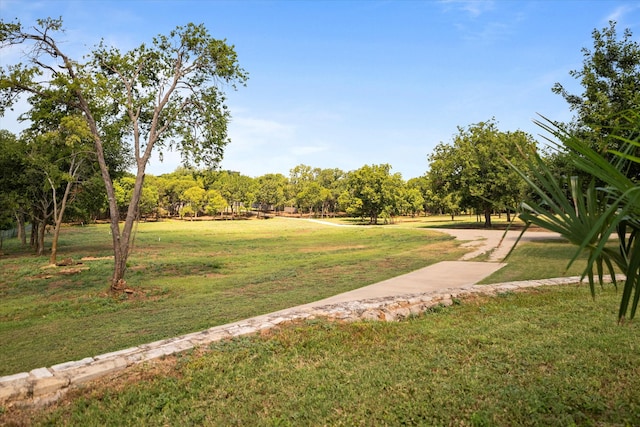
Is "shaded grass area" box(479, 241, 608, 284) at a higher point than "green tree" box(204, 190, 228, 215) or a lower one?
lower

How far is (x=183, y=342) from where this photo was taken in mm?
5695

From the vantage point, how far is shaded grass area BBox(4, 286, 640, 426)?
3.63 meters

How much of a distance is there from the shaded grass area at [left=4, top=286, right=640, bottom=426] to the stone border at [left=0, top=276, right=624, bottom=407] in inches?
9.2

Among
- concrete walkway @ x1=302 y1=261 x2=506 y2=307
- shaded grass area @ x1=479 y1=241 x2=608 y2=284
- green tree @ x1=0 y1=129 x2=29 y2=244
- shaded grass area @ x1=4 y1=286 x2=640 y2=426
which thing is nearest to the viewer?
shaded grass area @ x1=4 y1=286 x2=640 y2=426

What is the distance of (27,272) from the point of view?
639 inches

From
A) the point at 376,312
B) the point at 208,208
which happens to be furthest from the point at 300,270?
the point at 208,208

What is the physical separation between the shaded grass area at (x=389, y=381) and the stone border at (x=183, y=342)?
23cm

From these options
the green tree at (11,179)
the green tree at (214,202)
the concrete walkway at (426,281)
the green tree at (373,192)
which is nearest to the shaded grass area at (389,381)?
the concrete walkway at (426,281)

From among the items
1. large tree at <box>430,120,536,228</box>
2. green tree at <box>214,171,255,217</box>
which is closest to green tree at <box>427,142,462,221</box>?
large tree at <box>430,120,536,228</box>

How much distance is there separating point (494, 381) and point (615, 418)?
42.6 inches

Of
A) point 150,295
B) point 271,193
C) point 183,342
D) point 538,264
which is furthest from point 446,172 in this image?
point 271,193

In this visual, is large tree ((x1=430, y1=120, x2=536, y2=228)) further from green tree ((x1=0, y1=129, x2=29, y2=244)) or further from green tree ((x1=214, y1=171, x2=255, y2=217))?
green tree ((x1=214, y1=171, x2=255, y2=217))

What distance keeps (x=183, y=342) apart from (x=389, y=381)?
10.1 ft

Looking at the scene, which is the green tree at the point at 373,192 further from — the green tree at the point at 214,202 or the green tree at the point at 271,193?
the green tree at the point at 271,193
